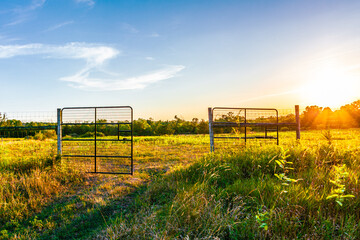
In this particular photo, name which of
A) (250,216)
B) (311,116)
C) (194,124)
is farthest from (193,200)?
(311,116)

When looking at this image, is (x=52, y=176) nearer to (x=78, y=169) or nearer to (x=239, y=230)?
(x=78, y=169)

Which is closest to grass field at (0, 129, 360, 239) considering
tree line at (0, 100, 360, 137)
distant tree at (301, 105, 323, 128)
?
tree line at (0, 100, 360, 137)

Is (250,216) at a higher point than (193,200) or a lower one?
lower

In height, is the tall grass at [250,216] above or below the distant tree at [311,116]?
below

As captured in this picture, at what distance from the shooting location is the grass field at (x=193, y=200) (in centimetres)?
331

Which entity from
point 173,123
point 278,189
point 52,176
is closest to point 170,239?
point 278,189

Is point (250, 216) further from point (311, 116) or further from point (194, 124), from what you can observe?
point (311, 116)

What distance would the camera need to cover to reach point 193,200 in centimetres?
383

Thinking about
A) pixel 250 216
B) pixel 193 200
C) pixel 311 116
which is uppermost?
pixel 311 116

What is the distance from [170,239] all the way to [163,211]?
1.04m

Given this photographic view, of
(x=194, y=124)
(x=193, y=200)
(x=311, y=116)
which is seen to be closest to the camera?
(x=193, y=200)

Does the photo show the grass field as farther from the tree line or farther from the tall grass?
the tree line

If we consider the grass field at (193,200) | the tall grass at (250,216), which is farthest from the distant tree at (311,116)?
the tall grass at (250,216)

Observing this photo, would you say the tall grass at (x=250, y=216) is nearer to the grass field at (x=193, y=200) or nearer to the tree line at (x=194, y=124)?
the grass field at (x=193, y=200)
